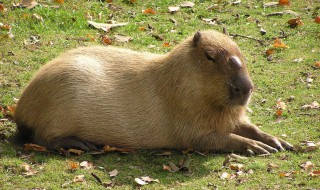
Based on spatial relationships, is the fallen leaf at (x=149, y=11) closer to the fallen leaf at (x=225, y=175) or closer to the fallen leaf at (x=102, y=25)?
the fallen leaf at (x=102, y=25)

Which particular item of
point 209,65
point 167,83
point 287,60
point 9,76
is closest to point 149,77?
point 167,83

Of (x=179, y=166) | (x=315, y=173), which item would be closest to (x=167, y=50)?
(x=179, y=166)

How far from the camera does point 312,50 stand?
9.41 meters

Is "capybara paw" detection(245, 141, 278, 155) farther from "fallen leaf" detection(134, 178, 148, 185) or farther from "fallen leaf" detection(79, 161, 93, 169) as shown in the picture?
"fallen leaf" detection(79, 161, 93, 169)

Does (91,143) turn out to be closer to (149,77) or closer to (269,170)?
(149,77)

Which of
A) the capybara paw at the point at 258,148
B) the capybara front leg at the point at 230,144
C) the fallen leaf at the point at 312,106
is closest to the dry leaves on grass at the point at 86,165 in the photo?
the capybara front leg at the point at 230,144

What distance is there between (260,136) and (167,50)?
2.82m

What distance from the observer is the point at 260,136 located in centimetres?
696

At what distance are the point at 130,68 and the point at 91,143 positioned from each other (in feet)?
2.95

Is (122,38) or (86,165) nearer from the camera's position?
(86,165)

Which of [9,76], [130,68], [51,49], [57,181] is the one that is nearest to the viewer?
[57,181]

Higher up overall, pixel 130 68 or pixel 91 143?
pixel 130 68

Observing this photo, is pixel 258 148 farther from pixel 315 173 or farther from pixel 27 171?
pixel 27 171

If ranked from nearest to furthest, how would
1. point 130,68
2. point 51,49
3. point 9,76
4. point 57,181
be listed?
point 57,181, point 130,68, point 9,76, point 51,49
